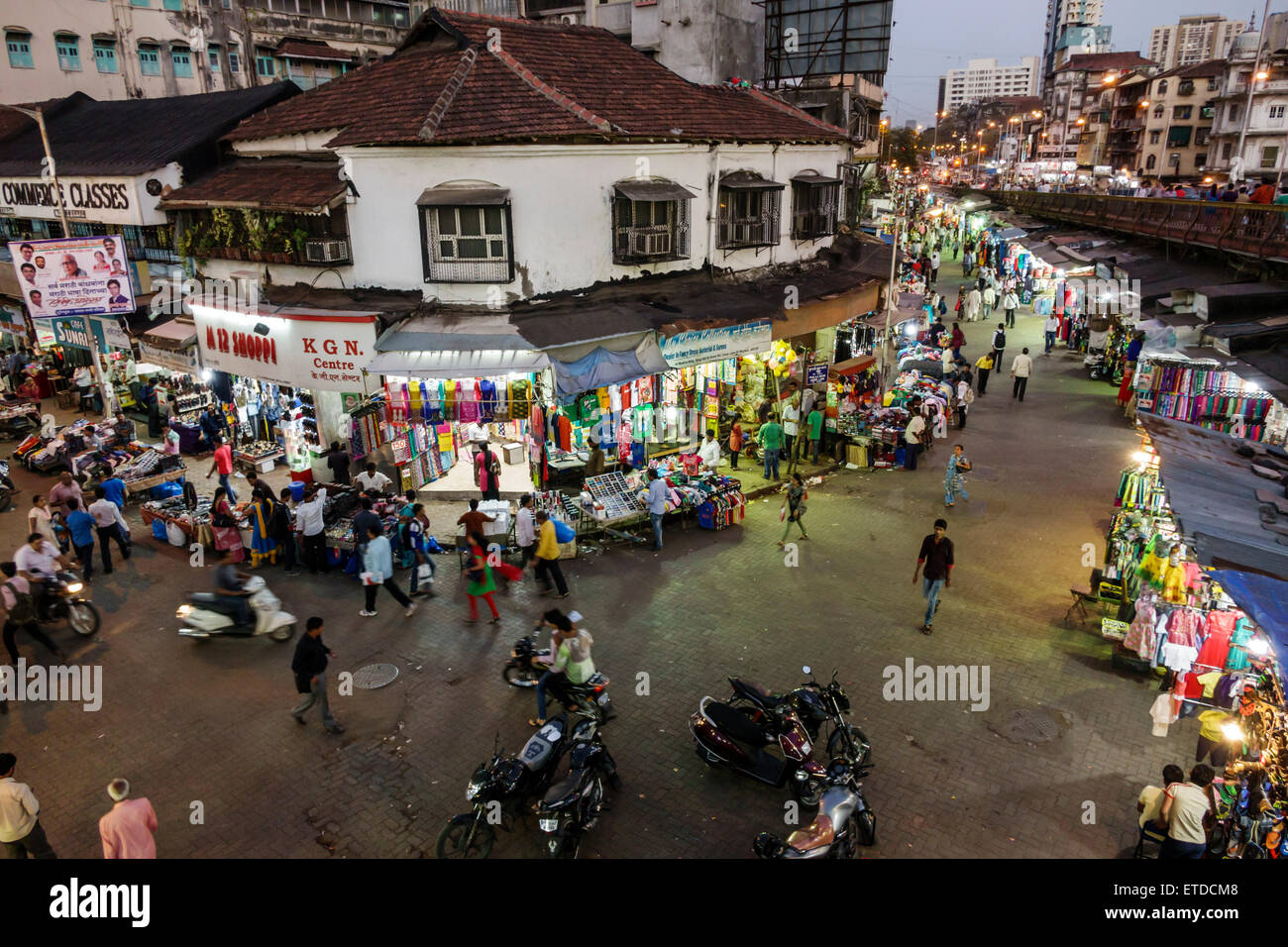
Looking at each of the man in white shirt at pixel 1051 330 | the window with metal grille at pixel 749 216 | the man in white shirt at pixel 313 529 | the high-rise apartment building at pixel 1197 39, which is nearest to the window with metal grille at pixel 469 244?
the man in white shirt at pixel 313 529

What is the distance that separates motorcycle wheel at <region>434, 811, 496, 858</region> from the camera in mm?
7285

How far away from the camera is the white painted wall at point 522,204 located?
14703 mm

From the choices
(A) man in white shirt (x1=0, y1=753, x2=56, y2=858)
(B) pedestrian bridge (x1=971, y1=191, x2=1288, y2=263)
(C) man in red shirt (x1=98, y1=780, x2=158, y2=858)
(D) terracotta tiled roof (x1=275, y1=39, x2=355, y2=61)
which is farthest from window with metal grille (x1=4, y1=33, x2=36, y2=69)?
(B) pedestrian bridge (x1=971, y1=191, x2=1288, y2=263)

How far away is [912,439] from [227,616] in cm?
1555

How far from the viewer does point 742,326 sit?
685 inches

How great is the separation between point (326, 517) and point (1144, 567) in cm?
1374

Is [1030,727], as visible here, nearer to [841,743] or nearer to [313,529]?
[841,743]

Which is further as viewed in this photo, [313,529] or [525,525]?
[313,529]

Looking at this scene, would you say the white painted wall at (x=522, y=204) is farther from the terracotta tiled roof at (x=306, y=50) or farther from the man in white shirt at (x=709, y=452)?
the terracotta tiled roof at (x=306, y=50)

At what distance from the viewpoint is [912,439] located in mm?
19078

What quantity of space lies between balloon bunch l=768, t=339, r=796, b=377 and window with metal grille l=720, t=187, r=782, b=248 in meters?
3.01

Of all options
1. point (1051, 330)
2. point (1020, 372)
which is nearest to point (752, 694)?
point (1020, 372)

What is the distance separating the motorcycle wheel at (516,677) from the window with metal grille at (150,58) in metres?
40.7
